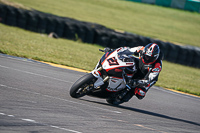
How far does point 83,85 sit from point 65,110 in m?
0.94

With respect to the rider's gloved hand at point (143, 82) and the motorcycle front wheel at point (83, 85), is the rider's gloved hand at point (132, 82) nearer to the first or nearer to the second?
the rider's gloved hand at point (143, 82)

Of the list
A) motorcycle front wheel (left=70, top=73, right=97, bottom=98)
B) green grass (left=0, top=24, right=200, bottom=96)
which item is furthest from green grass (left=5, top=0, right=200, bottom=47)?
motorcycle front wheel (left=70, top=73, right=97, bottom=98)

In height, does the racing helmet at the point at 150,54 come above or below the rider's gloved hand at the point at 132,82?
above

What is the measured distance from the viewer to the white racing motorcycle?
643cm

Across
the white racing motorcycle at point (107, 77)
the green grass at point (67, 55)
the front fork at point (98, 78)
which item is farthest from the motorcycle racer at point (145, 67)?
the green grass at point (67, 55)

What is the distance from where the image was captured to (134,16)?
1323 inches

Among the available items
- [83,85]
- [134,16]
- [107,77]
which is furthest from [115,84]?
[134,16]

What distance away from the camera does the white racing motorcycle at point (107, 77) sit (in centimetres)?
643

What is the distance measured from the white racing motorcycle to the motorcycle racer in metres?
0.15

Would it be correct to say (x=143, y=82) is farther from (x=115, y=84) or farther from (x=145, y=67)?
(x=115, y=84)

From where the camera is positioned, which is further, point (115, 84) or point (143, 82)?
point (115, 84)

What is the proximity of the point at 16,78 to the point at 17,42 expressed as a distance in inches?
246

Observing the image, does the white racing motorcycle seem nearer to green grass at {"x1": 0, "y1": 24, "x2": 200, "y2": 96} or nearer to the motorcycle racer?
the motorcycle racer

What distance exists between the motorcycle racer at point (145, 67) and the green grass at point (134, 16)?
1813cm
